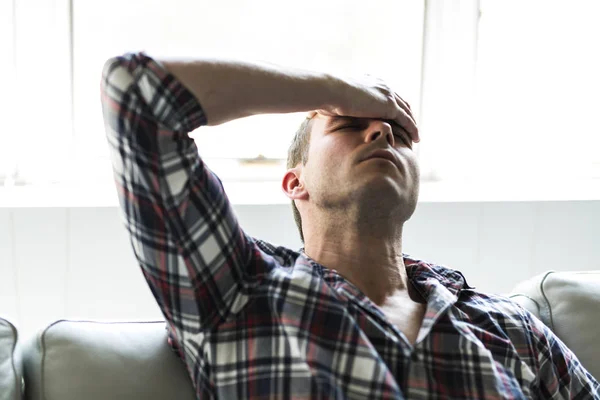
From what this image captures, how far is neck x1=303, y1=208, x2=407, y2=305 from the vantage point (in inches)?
54.6

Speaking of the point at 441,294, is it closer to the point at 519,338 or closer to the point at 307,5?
the point at 519,338

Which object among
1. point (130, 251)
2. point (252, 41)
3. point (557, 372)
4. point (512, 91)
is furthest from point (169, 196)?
point (512, 91)

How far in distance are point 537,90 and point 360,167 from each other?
4.00 ft

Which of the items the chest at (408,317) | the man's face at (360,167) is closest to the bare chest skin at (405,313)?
the chest at (408,317)

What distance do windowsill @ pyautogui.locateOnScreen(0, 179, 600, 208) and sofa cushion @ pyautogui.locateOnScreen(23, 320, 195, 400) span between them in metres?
0.51

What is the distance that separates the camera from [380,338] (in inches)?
46.8

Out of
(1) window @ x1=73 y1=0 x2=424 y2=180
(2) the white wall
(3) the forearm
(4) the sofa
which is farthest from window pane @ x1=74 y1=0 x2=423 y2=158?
(4) the sofa

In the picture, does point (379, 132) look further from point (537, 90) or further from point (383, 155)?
point (537, 90)

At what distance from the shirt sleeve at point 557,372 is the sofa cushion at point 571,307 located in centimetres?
12

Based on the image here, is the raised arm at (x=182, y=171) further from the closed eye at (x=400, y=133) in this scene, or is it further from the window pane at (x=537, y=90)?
the window pane at (x=537, y=90)

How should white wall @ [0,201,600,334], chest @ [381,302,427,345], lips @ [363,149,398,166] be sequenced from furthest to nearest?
white wall @ [0,201,600,334] < lips @ [363,149,398,166] < chest @ [381,302,427,345]

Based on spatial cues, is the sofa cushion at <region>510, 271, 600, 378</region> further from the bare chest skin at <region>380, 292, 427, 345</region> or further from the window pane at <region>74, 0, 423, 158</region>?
the window pane at <region>74, 0, 423, 158</region>

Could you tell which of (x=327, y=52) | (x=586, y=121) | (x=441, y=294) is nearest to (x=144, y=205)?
(x=441, y=294)

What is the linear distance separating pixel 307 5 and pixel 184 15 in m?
0.37
